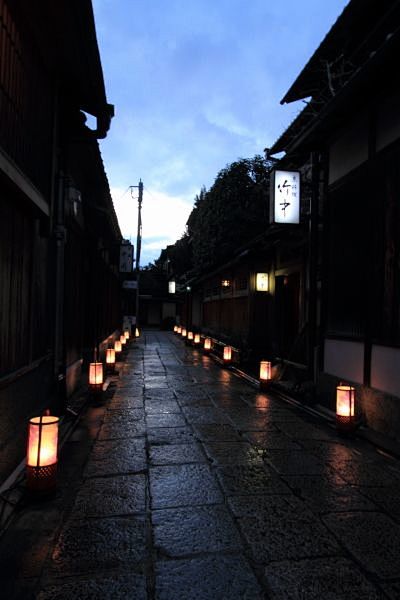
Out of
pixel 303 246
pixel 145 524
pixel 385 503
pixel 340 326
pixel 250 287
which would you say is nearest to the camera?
pixel 145 524

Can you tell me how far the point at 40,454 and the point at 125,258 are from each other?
25269mm

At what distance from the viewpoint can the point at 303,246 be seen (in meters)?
14.1

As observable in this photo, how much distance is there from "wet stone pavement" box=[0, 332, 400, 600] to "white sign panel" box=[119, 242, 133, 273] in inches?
844

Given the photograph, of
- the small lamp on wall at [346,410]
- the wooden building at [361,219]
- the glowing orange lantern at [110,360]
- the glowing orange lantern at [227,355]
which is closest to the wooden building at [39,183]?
the glowing orange lantern at [110,360]

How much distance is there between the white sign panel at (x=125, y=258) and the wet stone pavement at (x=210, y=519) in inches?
844

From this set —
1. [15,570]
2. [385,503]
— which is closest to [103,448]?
[15,570]

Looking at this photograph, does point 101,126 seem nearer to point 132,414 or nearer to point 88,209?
point 88,209

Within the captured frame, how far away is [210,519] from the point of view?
467 centimetres

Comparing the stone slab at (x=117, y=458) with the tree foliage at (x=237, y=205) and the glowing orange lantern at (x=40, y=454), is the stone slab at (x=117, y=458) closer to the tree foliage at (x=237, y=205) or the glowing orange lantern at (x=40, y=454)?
the glowing orange lantern at (x=40, y=454)

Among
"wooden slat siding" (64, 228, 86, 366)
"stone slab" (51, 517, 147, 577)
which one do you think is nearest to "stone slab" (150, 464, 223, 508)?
"stone slab" (51, 517, 147, 577)

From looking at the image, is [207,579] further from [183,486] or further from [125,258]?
[125,258]

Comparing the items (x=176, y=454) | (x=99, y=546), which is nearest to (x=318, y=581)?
(x=99, y=546)

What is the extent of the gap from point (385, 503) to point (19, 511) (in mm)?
4281

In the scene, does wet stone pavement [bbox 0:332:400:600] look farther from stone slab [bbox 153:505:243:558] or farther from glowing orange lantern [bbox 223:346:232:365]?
glowing orange lantern [bbox 223:346:232:365]
